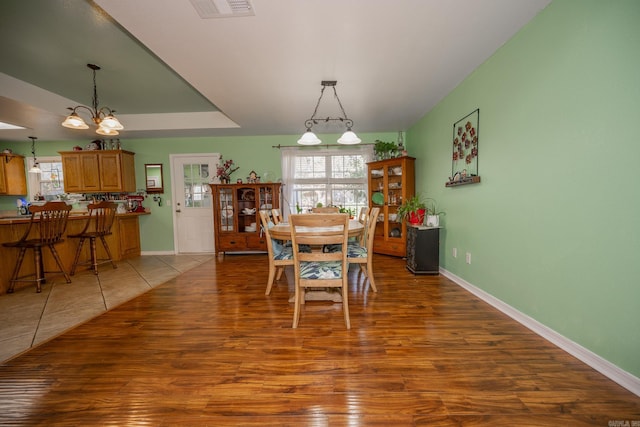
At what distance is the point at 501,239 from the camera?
229cm

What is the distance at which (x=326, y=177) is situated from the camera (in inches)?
203

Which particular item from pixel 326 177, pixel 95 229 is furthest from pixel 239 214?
pixel 95 229

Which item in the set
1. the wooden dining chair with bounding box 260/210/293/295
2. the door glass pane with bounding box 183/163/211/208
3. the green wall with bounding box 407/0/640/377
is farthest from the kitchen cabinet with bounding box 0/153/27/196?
the green wall with bounding box 407/0/640/377

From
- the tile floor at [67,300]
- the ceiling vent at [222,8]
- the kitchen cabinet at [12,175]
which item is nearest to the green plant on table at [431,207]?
the ceiling vent at [222,8]

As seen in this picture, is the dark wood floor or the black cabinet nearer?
the dark wood floor

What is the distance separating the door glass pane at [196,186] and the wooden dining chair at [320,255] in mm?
3839

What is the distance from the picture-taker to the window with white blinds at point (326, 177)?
200 inches

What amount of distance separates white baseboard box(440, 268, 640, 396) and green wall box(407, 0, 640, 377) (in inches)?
1.6

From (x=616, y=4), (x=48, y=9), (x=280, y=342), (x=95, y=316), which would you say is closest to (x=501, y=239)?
(x=616, y=4)

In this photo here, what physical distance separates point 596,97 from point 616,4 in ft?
1.56

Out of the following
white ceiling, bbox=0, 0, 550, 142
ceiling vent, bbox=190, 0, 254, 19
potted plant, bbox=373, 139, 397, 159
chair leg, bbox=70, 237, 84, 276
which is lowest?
chair leg, bbox=70, 237, 84, 276

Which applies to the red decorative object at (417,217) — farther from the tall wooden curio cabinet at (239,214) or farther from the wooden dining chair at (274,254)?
the tall wooden curio cabinet at (239,214)

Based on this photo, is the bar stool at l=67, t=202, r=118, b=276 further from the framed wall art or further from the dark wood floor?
the framed wall art

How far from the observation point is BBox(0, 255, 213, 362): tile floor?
79.7 inches
